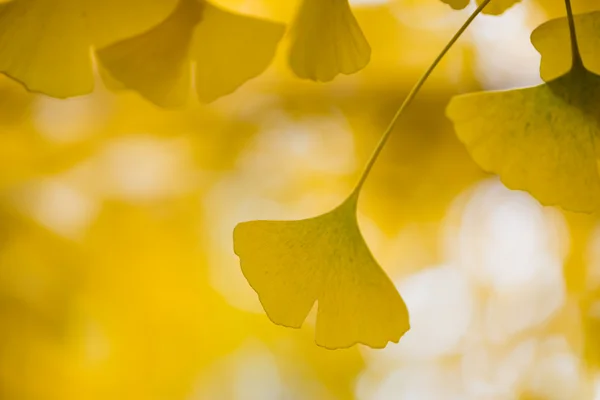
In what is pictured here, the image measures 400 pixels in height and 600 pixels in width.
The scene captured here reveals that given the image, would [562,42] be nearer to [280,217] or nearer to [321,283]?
[321,283]

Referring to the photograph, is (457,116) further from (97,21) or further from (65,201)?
(65,201)

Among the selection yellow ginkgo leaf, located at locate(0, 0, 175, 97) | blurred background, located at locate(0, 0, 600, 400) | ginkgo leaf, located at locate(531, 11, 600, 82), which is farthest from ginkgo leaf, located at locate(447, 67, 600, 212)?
blurred background, located at locate(0, 0, 600, 400)

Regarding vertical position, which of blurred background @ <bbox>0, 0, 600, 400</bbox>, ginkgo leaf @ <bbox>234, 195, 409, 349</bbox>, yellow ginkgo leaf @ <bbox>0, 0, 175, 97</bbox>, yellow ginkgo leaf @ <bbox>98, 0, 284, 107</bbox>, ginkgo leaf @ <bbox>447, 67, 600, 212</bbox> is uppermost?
yellow ginkgo leaf @ <bbox>0, 0, 175, 97</bbox>

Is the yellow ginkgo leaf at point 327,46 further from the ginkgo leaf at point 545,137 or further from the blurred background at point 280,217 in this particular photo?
the blurred background at point 280,217

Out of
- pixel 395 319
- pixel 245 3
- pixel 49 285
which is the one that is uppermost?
pixel 395 319

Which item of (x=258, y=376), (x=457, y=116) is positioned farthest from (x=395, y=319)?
(x=258, y=376)

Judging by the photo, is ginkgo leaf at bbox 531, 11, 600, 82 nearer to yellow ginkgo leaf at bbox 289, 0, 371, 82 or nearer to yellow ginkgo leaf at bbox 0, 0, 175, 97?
yellow ginkgo leaf at bbox 289, 0, 371, 82
